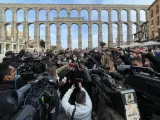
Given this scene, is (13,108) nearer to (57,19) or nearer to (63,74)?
(63,74)

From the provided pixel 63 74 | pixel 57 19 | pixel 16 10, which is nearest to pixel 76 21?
pixel 57 19

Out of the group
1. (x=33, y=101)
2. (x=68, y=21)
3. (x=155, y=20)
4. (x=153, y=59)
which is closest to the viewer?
(x=33, y=101)

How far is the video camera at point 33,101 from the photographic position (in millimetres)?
1977

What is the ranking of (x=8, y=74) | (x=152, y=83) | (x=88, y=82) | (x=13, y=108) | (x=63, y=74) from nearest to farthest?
(x=13, y=108) → (x=152, y=83) → (x=8, y=74) → (x=88, y=82) → (x=63, y=74)

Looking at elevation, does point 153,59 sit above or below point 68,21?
below

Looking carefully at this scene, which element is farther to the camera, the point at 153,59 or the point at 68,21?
the point at 68,21

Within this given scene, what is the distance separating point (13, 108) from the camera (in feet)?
6.53

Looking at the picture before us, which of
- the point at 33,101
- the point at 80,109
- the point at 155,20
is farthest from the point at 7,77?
the point at 155,20

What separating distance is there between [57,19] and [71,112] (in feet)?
271

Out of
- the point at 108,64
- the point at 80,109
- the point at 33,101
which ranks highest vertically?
the point at 108,64

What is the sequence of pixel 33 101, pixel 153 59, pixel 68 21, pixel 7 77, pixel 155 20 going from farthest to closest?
pixel 68 21 < pixel 155 20 < pixel 7 77 < pixel 153 59 < pixel 33 101

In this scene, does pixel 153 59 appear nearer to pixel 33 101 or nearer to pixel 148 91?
pixel 148 91

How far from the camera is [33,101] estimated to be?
2.19 metres

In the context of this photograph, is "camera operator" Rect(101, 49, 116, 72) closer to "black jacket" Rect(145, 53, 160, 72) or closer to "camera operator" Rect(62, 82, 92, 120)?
"camera operator" Rect(62, 82, 92, 120)
